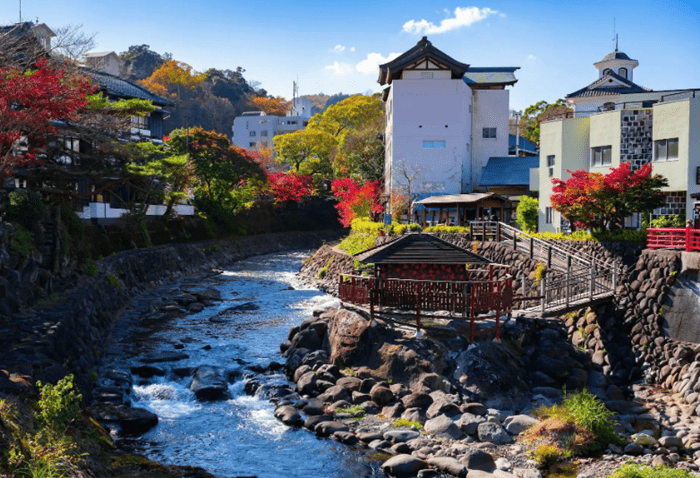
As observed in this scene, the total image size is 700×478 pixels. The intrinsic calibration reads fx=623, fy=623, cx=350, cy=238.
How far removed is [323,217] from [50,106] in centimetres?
4808

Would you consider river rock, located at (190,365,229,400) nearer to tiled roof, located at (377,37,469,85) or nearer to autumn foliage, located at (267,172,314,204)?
tiled roof, located at (377,37,469,85)

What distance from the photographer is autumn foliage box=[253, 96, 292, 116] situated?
11594 centimetres

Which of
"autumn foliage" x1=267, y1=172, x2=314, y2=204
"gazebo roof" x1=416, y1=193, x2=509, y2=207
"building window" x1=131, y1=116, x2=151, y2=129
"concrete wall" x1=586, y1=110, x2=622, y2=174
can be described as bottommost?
"gazebo roof" x1=416, y1=193, x2=509, y2=207

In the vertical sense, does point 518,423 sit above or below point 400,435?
above

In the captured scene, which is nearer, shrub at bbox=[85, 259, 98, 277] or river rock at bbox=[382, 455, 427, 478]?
river rock at bbox=[382, 455, 427, 478]

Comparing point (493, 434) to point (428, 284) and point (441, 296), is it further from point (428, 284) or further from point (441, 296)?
point (428, 284)

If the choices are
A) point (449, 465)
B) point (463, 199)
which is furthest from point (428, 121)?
point (449, 465)

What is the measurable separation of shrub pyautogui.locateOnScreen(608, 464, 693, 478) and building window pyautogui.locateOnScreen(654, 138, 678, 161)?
20.3 metres

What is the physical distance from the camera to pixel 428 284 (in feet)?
70.5

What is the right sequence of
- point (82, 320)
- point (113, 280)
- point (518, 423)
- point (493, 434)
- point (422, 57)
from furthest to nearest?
point (422, 57) → point (113, 280) → point (82, 320) → point (518, 423) → point (493, 434)

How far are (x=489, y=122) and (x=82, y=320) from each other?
3917cm

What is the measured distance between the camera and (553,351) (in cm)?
2233

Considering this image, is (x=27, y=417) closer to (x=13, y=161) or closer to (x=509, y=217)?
(x=13, y=161)

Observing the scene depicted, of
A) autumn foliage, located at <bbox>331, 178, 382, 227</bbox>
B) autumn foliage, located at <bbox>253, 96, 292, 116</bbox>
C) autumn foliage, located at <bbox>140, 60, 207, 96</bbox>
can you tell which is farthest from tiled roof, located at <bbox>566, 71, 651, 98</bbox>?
autumn foliage, located at <bbox>253, 96, 292, 116</bbox>
